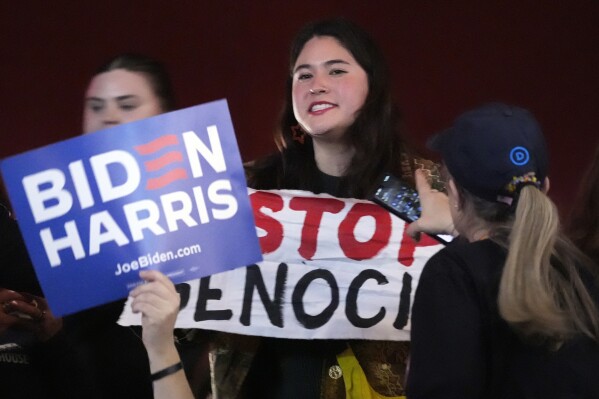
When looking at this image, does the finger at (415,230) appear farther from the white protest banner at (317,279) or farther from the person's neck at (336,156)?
the person's neck at (336,156)

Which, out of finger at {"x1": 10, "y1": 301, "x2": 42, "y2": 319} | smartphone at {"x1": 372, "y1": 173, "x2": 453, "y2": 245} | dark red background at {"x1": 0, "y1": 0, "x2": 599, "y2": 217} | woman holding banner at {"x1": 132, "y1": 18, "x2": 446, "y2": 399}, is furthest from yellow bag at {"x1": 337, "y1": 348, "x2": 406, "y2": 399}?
dark red background at {"x1": 0, "y1": 0, "x2": 599, "y2": 217}

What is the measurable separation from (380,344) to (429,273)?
63cm

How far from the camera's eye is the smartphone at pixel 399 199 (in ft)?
6.18

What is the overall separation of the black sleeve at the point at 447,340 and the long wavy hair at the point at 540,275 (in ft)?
0.16

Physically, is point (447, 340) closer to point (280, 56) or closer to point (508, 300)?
point (508, 300)

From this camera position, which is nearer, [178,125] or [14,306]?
[178,125]

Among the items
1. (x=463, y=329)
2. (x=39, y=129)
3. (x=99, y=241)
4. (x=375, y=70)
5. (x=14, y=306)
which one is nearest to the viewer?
(x=463, y=329)

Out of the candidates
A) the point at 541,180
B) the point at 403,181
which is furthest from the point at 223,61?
the point at 541,180

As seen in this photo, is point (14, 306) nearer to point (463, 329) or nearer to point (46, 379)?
point (46, 379)

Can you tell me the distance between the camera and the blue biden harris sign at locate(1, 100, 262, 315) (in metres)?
1.58

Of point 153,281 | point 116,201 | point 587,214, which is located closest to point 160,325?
point 153,281

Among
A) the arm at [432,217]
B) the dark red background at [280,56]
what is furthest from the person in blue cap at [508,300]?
the dark red background at [280,56]

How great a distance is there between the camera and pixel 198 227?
1606 mm

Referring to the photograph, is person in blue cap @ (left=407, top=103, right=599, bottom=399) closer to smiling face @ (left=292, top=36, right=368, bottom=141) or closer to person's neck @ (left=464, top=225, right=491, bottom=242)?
person's neck @ (left=464, top=225, right=491, bottom=242)
